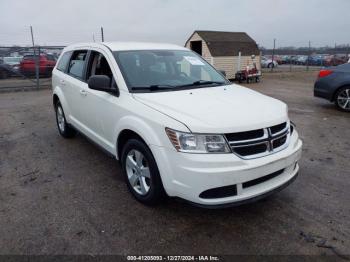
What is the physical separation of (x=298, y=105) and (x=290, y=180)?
704 cm

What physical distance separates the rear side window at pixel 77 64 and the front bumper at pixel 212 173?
7.88ft

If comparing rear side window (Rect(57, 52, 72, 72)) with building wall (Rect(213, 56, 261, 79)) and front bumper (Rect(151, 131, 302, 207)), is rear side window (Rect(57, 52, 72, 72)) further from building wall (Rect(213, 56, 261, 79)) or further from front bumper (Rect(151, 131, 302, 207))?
building wall (Rect(213, 56, 261, 79))

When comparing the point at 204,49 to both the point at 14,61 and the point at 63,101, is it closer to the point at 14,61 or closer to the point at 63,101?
the point at 14,61

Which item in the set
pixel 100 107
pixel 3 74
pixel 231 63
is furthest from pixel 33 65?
pixel 100 107

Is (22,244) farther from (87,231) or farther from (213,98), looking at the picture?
(213,98)

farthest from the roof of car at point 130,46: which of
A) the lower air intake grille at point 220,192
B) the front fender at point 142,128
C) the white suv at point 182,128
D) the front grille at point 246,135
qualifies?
the lower air intake grille at point 220,192

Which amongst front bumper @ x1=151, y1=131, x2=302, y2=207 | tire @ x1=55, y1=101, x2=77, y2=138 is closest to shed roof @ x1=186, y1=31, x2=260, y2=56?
tire @ x1=55, y1=101, x2=77, y2=138

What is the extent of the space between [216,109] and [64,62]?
3624mm

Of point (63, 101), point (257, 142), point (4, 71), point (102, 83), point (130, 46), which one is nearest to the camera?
point (257, 142)

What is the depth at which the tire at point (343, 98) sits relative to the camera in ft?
26.9

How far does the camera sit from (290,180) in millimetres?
3209

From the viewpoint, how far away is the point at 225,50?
17.8m

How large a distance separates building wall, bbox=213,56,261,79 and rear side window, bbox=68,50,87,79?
41.9ft

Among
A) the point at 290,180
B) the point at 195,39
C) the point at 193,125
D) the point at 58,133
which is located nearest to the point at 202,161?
the point at 193,125
